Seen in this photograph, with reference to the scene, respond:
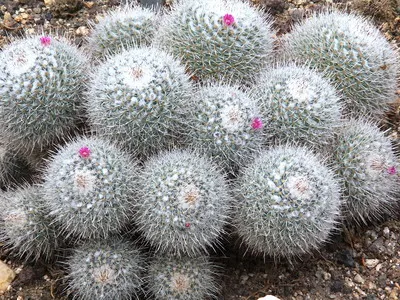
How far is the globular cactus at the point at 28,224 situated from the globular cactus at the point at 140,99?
0.73m

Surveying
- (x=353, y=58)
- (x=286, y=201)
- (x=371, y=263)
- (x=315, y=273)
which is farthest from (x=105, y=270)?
(x=353, y=58)

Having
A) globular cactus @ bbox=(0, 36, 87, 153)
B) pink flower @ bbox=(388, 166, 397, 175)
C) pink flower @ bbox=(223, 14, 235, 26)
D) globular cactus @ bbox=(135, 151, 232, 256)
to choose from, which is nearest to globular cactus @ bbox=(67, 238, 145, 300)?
globular cactus @ bbox=(135, 151, 232, 256)

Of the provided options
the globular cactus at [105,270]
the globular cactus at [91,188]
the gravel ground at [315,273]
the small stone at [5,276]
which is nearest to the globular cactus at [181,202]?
the globular cactus at [91,188]

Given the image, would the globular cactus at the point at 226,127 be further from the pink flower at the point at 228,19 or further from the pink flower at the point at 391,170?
the pink flower at the point at 391,170

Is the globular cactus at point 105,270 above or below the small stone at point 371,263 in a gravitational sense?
below

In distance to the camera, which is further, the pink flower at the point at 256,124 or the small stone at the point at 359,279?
the small stone at the point at 359,279

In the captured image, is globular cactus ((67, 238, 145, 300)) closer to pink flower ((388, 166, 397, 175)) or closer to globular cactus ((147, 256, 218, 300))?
globular cactus ((147, 256, 218, 300))

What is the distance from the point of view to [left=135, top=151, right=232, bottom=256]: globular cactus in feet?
10.5

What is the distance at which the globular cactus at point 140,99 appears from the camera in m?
3.38

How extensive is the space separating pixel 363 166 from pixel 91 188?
194 cm

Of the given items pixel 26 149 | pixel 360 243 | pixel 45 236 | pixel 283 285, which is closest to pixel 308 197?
pixel 283 285

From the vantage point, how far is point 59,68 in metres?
3.71

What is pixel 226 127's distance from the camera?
3469mm

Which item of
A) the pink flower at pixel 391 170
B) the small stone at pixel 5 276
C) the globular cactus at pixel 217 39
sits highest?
the globular cactus at pixel 217 39
